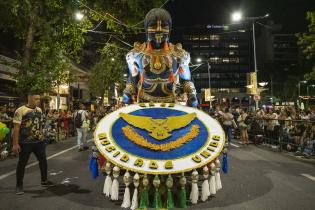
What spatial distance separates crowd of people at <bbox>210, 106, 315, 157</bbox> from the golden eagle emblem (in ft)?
21.2

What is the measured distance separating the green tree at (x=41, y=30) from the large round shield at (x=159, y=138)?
8.65 m

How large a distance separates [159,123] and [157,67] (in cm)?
147

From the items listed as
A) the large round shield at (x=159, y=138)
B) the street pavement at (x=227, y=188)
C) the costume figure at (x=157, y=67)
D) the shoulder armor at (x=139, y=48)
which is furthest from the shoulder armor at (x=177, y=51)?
the street pavement at (x=227, y=188)

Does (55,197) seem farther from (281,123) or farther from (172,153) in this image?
(281,123)

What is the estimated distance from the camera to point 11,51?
1022 inches

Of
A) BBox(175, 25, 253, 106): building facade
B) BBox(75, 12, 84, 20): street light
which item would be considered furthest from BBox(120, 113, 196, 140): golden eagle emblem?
BBox(175, 25, 253, 106): building facade

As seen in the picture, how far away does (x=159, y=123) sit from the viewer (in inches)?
234

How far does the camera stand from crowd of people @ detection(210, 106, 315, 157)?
11497 millimetres

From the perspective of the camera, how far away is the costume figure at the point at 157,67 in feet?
22.8

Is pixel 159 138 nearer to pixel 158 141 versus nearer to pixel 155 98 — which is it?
pixel 158 141

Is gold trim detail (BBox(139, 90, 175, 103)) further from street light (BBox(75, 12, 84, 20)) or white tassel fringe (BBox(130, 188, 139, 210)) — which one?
street light (BBox(75, 12, 84, 20))

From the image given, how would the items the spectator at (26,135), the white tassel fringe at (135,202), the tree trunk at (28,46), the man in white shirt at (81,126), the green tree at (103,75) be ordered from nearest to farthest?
Result: the white tassel fringe at (135,202) < the spectator at (26,135) < the man in white shirt at (81,126) < the tree trunk at (28,46) < the green tree at (103,75)

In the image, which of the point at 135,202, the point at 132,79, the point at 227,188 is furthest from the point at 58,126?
the point at 135,202

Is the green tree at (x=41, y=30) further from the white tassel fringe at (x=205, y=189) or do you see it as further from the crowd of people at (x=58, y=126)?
the white tassel fringe at (x=205, y=189)
